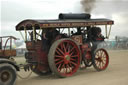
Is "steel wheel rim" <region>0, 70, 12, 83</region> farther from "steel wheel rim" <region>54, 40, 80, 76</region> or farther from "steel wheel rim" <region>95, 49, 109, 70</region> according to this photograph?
"steel wheel rim" <region>95, 49, 109, 70</region>

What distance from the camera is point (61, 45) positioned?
7.07 m

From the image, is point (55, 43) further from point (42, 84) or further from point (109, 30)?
point (109, 30)

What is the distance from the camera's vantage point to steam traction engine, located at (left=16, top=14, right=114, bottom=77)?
6852 millimetres

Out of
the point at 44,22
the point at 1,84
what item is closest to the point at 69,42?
Answer: the point at 44,22

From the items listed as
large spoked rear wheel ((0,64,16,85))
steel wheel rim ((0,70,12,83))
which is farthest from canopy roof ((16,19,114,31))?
steel wheel rim ((0,70,12,83))

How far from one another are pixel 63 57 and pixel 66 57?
0.12 metres

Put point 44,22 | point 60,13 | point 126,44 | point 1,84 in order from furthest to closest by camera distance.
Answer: point 126,44
point 60,13
point 44,22
point 1,84

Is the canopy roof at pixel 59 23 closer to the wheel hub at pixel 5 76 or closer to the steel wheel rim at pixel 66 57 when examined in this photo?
the steel wheel rim at pixel 66 57

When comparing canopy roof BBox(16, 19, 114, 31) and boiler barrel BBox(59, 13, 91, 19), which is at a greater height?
boiler barrel BBox(59, 13, 91, 19)

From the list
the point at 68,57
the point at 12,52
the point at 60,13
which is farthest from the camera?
the point at 60,13

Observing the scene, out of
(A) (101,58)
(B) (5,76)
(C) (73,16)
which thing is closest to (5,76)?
(B) (5,76)

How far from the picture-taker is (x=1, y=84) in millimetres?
5371

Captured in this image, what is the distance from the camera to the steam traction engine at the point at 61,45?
6.85 m

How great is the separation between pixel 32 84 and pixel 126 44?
92.2 ft
